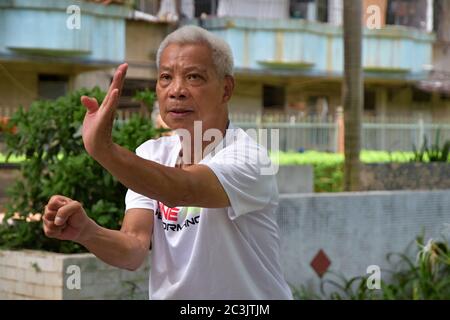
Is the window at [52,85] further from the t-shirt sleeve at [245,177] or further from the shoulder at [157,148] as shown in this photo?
the t-shirt sleeve at [245,177]

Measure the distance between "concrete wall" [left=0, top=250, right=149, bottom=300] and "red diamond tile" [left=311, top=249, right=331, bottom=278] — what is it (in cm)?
172

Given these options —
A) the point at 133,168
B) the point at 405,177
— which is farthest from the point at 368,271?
the point at 133,168

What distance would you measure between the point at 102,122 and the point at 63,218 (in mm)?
382

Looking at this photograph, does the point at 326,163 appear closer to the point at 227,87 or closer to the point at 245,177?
the point at 227,87

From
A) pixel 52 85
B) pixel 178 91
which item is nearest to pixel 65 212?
pixel 178 91

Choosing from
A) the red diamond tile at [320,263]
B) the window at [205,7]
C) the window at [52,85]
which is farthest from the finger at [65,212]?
the window at [205,7]

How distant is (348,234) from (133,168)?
5544mm

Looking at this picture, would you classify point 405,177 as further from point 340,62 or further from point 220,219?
point 340,62

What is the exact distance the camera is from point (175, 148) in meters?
3.31

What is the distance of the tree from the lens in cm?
980

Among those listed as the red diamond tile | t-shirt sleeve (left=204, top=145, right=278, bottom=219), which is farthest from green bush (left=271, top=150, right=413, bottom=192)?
t-shirt sleeve (left=204, top=145, right=278, bottom=219)

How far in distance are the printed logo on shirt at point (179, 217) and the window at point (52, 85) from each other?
17.4 metres

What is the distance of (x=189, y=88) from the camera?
312cm

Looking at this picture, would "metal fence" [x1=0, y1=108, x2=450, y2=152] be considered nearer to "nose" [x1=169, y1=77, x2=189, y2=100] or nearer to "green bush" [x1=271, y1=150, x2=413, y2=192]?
"green bush" [x1=271, y1=150, x2=413, y2=192]
